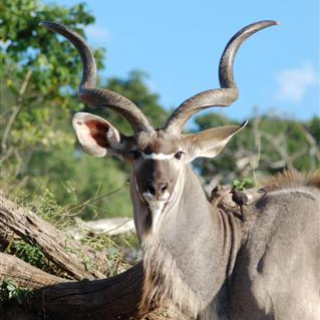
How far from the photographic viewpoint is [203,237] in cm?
526

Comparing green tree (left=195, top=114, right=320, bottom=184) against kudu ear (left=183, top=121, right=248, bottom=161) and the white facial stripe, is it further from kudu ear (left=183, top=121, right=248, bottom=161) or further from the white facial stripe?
the white facial stripe

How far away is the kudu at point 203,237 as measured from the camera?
5000mm

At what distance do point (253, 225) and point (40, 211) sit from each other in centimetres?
207

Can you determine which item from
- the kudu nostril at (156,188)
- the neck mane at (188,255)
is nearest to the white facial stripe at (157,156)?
the kudu nostril at (156,188)

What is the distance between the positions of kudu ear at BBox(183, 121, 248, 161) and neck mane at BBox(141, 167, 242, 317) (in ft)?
0.42

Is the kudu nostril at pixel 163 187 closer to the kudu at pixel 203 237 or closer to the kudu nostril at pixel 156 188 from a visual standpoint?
the kudu nostril at pixel 156 188

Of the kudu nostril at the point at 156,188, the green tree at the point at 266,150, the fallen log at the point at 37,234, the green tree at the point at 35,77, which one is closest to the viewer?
the kudu nostril at the point at 156,188

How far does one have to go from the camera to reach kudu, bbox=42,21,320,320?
5.00m

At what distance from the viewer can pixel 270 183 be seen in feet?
18.9

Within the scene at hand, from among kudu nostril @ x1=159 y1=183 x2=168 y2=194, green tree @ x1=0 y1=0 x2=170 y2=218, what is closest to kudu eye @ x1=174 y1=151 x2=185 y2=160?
kudu nostril @ x1=159 y1=183 x2=168 y2=194

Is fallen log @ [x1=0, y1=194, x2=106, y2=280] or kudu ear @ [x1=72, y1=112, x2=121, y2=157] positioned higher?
kudu ear @ [x1=72, y1=112, x2=121, y2=157]

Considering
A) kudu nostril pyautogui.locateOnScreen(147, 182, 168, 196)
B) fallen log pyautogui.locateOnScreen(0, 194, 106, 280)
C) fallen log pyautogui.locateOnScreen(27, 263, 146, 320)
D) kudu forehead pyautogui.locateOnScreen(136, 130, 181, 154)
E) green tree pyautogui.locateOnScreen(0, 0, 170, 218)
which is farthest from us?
green tree pyautogui.locateOnScreen(0, 0, 170, 218)

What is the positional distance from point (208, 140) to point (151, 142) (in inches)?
14.2

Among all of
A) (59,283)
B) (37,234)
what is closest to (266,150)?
(37,234)
